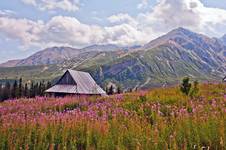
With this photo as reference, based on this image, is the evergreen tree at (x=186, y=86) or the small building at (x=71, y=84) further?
the small building at (x=71, y=84)

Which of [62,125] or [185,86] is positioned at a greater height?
[185,86]

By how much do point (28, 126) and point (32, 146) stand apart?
3.28 feet

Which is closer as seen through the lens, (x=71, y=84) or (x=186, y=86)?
(x=186, y=86)

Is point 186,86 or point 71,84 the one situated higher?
point 71,84

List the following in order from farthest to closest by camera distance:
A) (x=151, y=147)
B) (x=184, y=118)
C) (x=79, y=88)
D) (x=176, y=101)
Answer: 1. (x=79, y=88)
2. (x=176, y=101)
3. (x=184, y=118)
4. (x=151, y=147)

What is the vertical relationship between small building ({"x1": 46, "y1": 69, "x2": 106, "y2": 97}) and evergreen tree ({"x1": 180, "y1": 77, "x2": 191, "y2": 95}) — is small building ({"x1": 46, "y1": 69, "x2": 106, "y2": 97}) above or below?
above

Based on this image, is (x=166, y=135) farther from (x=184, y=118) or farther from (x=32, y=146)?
(x=32, y=146)

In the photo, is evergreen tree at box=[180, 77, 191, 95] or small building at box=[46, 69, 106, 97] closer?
evergreen tree at box=[180, 77, 191, 95]

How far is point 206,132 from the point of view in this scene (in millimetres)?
5707

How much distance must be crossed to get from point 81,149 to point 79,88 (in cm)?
4453

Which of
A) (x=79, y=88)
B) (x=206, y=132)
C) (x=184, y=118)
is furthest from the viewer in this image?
(x=79, y=88)

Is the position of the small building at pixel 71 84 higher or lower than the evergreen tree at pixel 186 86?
higher

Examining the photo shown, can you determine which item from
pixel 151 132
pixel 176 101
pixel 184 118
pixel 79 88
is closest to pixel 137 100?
pixel 176 101

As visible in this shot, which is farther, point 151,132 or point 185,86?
point 185,86
